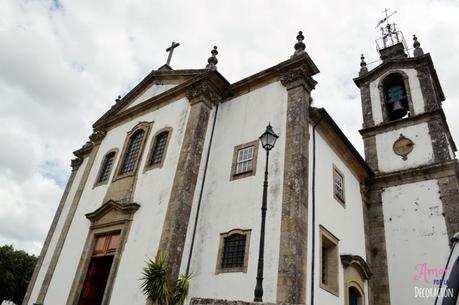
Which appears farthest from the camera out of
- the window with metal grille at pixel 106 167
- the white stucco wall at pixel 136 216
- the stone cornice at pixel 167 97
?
the window with metal grille at pixel 106 167

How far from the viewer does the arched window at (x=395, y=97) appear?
17625 millimetres

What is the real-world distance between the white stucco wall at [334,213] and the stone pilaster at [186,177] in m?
3.48

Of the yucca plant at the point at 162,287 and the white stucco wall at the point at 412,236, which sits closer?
the yucca plant at the point at 162,287

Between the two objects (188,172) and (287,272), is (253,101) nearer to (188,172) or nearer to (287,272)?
(188,172)

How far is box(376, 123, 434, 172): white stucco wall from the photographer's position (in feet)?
50.6

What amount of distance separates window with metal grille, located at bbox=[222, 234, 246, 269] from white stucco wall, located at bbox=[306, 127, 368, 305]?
1767mm

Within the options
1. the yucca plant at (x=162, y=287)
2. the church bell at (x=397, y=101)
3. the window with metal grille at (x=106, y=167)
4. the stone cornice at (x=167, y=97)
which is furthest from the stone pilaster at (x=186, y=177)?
the church bell at (x=397, y=101)

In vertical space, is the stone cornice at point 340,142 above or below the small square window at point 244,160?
above

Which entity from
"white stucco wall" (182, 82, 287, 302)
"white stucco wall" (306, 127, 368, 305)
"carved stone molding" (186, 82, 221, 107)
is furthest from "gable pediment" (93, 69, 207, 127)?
"white stucco wall" (306, 127, 368, 305)

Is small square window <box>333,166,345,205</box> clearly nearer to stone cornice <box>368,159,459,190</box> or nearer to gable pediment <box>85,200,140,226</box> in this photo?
stone cornice <box>368,159,459,190</box>

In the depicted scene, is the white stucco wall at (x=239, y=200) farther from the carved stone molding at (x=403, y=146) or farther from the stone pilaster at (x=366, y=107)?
the stone pilaster at (x=366, y=107)

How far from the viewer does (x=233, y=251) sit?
31.6 ft

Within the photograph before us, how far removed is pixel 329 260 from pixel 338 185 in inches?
115

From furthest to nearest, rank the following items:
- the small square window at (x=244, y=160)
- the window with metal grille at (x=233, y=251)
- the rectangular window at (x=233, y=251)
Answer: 1. the small square window at (x=244, y=160)
2. the window with metal grille at (x=233, y=251)
3. the rectangular window at (x=233, y=251)
